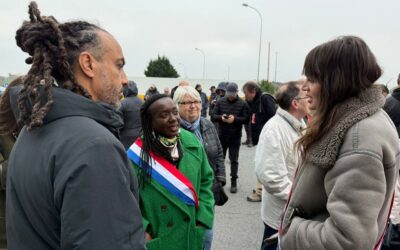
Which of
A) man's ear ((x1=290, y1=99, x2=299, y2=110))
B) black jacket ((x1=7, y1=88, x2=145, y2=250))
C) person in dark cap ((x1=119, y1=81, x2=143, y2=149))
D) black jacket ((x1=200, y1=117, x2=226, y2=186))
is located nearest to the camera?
black jacket ((x1=7, y1=88, x2=145, y2=250))

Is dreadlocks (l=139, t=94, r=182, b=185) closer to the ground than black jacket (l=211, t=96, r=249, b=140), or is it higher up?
higher up

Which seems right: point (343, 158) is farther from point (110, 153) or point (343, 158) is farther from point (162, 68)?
point (162, 68)

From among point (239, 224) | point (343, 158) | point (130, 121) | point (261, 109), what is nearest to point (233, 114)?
point (261, 109)

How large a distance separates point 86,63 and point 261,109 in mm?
6604

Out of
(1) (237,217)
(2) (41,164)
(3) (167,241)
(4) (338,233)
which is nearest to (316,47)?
(4) (338,233)

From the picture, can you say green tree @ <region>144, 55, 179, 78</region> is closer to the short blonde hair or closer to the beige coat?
the short blonde hair

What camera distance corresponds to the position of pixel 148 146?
2648 mm

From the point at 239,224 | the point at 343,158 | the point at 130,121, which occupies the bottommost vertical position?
the point at 239,224

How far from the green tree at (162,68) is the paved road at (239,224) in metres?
62.9

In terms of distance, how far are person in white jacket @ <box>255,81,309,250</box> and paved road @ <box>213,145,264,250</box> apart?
149 cm

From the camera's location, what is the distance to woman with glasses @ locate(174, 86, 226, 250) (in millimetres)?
3555

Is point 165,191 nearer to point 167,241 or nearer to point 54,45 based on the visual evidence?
point 167,241

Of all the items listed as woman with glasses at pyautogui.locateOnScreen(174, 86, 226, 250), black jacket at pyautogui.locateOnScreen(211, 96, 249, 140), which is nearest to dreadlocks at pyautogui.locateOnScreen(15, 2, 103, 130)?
woman with glasses at pyautogui.locateOnScreen(174, 86, 226, 250)

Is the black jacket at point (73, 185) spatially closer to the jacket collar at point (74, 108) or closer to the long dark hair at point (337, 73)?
the jacket collar at point (74, 108)
